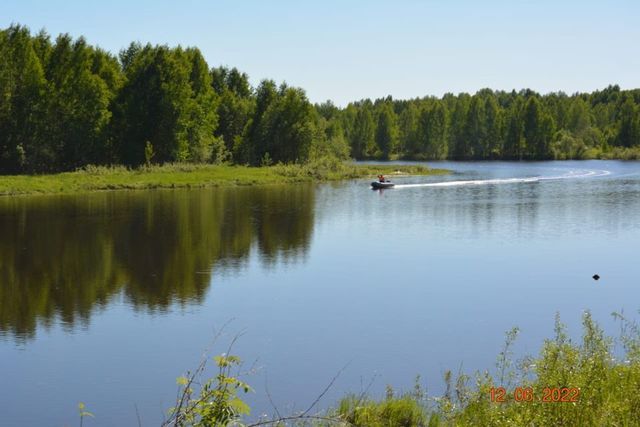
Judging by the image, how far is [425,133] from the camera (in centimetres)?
16638

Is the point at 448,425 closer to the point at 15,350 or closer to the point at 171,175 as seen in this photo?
the point at 15,350

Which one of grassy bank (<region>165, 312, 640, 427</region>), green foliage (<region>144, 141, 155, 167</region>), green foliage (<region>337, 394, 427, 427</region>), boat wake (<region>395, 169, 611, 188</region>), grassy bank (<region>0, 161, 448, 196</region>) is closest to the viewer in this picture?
grassy bank (<region>165, 312, 640, 427</region>)

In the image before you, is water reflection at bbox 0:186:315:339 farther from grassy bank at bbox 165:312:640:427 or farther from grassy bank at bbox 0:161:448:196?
grassy bank at bbox 165:312:640:427

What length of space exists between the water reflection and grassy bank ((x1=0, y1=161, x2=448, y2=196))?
19.2 feet

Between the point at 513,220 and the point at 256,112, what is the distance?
199 ft

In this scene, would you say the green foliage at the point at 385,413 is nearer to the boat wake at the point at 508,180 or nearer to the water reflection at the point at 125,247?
the water reflection at the point at 125,247

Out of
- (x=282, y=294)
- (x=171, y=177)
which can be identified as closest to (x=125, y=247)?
(x=282, y=294)

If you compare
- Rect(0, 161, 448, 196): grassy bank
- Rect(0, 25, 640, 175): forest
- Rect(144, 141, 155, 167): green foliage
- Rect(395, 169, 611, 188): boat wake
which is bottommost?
Rect(395, 169, 611, 188): boat wake

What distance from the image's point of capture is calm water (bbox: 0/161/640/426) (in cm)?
1609

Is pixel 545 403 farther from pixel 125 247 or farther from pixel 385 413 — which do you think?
pixel 125 247

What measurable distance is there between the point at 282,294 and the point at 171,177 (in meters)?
50.9

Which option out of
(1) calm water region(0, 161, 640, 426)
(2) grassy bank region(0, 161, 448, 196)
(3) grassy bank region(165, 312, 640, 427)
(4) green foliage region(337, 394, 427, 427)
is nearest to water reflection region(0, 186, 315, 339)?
(1) calm water region(0, 161, 640, 426)

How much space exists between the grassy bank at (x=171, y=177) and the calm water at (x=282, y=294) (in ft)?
47.4

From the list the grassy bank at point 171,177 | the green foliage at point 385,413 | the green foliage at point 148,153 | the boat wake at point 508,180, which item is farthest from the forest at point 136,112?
the green foliage at point 385,413
